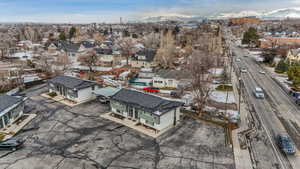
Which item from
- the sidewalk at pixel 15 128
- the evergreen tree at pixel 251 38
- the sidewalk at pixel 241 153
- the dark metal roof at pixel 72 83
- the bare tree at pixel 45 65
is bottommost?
the sidewalk at pixel 241 153

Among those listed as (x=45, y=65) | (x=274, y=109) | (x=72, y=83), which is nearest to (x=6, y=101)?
(x=72, y=83)

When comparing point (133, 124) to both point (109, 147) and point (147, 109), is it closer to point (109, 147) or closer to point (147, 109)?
point (147, 109)

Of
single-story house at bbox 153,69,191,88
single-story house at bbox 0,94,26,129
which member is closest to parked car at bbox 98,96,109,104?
single-story house at bbox 0,94,26,129

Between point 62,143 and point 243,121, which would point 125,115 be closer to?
point 62,143

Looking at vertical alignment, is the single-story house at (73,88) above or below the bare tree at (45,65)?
below

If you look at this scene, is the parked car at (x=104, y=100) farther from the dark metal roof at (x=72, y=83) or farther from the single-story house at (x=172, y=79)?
the single-story house at (x=172, y=79)

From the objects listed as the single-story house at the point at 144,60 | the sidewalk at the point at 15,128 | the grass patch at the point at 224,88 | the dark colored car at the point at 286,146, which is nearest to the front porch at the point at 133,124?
the sidewalk at the point at 15,128

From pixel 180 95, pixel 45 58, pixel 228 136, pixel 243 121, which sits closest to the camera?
pixel 228 136

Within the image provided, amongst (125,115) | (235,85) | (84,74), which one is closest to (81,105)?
(125,115)
